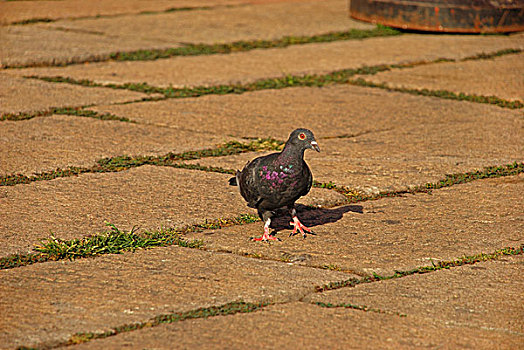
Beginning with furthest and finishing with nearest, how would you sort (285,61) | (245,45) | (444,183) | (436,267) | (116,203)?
(245,45), (285,61), (444,183), (116,203), (436,267)

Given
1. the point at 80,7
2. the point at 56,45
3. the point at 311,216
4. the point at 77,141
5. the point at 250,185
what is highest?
the point at 80,7

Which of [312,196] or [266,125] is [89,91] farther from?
[312,196]

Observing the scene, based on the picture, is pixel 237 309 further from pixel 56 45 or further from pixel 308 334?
pixel 56 45

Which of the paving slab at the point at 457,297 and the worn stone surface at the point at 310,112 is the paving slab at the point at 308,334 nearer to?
the paving slab at the point at 457,297

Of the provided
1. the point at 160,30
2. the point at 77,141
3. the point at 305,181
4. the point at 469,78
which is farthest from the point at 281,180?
the point at 160,30

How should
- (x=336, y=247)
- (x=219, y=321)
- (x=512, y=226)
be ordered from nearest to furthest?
1. (x=219, y=321)
2. (x=336, y=247)
3. (x=512, y=226)

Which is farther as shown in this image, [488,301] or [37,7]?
[37,7]

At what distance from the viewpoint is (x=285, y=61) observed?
7184 millimetres

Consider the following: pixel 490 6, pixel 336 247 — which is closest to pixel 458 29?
pixel 490 6

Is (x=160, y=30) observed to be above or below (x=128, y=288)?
above

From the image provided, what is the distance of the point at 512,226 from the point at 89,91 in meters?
3.49

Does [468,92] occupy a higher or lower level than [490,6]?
lower

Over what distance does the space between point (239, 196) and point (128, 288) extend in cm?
130

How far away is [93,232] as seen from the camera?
3.67 metres
